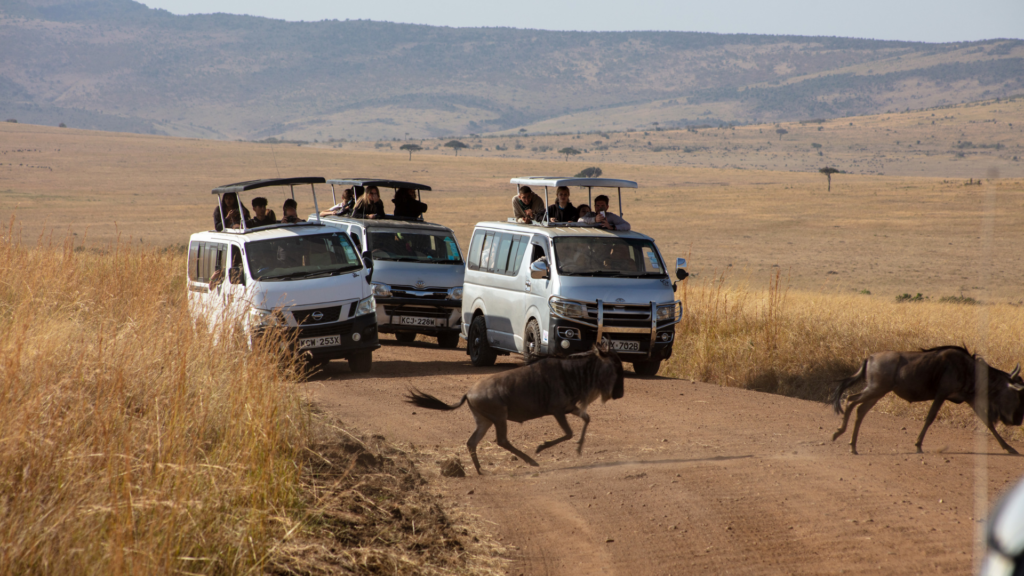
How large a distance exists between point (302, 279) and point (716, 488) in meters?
7.57

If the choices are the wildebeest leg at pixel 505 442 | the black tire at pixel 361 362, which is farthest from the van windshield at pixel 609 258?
the wildebeest leg at pixel 505 442

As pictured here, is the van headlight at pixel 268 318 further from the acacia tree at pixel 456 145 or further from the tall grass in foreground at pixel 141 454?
the acacia tree at pixel 456 145

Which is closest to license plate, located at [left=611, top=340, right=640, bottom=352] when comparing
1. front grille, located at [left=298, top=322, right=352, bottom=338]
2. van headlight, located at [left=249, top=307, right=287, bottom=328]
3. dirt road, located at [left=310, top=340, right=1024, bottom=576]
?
dirt road, located at [left=310, top=340, right=1024, bottom=576]

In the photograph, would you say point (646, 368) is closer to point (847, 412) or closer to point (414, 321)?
point (414, 321)

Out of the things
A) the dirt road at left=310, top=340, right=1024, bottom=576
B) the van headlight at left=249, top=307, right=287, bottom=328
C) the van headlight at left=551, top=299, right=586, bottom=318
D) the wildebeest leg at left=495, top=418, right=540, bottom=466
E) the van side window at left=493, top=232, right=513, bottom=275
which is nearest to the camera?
the dirt road at left=310, top=340, right=1024, bottom=576

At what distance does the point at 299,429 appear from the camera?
6770 millimetres

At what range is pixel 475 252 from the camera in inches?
575

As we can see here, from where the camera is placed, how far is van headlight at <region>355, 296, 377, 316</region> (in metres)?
12.7

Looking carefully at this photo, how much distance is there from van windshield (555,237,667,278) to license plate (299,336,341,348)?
10.7ft

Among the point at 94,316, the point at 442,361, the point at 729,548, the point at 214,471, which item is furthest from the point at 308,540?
the point at 442,361

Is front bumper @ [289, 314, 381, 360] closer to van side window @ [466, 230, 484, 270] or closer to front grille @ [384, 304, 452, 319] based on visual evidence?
front grille @ [384, 304, 452, 319]

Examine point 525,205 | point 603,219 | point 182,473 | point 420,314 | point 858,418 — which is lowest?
point 420,314

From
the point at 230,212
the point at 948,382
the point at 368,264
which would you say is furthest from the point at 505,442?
the point at 230,212

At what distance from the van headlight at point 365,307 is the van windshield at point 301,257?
1.77 feet
